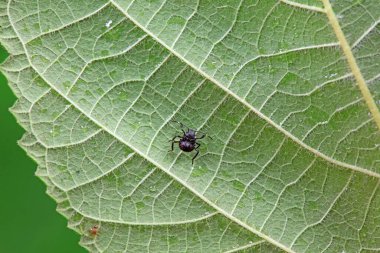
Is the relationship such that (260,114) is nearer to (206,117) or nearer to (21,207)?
(206,117)

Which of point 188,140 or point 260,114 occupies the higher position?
point 260,114

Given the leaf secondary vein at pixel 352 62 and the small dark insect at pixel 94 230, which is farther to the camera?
the small dark insect at pixel 94 230

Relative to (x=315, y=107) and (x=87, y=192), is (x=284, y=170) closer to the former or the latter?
(x=315, y=107)

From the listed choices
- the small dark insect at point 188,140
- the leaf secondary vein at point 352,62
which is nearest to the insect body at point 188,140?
the small dark insect at point 188,140

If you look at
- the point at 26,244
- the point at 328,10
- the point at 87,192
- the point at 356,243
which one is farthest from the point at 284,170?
the point at 26,244

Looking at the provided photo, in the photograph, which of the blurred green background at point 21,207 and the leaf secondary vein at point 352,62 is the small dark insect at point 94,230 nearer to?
the blurred green background at point 21,207

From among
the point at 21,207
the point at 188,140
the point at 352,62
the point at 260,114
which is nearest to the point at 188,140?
the point at 188,140
